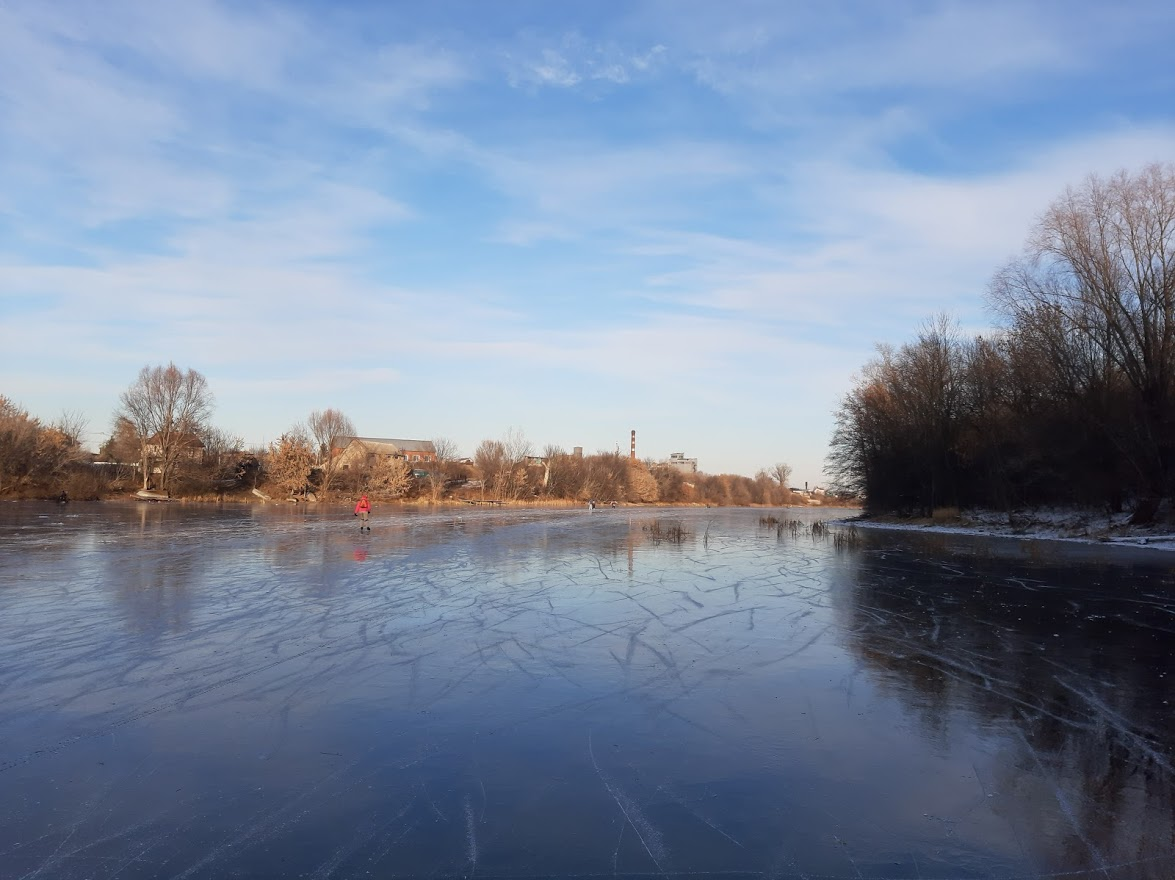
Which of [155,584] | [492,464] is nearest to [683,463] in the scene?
[492,464]

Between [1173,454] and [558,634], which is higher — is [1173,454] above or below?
above

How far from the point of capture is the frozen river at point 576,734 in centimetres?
359

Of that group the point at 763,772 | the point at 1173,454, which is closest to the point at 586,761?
the point at 763,772

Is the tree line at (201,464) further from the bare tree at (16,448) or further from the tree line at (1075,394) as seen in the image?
the tree line at (1075,394)

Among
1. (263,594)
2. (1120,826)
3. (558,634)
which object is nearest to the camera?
(1120,826)

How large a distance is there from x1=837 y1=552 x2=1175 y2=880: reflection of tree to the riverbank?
13.9 metres

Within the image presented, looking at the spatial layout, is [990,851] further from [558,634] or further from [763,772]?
[558,634]

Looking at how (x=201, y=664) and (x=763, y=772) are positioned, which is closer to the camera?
(x=763, y=772)

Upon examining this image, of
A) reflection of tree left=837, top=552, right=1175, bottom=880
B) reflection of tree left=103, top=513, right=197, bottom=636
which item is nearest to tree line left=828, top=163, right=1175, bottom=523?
reflection of tree left=837, top=552, right=1175, bottom=880

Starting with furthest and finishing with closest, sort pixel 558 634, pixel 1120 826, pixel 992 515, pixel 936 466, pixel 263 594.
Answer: pixel 936 466 < pixel 992 515 < pixel 263 594 < pixel 558 634 < pixel 1120 826

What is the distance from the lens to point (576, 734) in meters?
5.29

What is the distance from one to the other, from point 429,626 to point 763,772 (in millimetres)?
5449

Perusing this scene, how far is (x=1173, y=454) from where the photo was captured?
26.0m

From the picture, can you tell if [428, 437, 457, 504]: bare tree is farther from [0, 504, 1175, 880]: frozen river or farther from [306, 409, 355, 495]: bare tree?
[0, 504, 1175, 880]: frozen river
